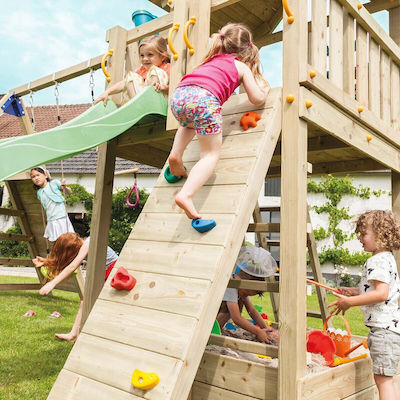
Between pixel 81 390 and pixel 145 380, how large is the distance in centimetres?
39

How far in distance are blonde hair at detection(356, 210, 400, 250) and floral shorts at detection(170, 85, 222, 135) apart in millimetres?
1230

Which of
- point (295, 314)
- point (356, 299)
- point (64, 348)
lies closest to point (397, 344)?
point (356, 299)

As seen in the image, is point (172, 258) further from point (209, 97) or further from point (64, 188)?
point (64, 188)

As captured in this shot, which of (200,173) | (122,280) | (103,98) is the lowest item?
(122,280)

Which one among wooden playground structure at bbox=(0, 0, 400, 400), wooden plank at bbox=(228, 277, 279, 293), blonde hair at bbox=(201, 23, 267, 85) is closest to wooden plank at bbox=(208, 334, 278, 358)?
wooden playground structure at bbox=(0, 0, 400, 400)

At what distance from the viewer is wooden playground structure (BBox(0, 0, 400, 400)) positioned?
2049 millimetres

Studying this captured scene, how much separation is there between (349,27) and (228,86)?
118 centimetres

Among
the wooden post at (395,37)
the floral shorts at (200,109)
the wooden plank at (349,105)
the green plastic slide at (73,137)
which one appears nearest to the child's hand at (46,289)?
the green plastic slide at (73,137)

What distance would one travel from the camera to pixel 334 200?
15.1 meters

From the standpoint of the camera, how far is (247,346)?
2674 mm

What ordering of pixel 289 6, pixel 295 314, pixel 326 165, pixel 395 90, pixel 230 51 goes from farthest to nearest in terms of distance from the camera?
pixel 326 165, pixel 395 90, pixel 230 51, pixel 289 6, pixel 295 314

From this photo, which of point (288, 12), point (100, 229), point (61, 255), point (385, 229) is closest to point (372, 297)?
point (385, 229)

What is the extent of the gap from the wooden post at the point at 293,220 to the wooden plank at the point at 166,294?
577 mm

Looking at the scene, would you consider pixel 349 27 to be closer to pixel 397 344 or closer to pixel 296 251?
pixel 296 251
